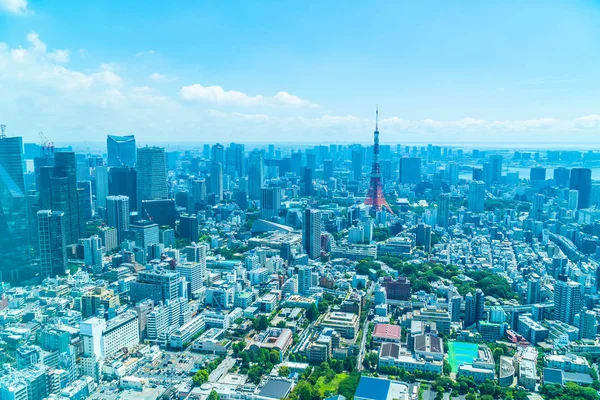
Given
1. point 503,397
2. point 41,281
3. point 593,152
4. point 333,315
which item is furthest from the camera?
point 593,152

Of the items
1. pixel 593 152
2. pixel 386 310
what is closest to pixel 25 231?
pixel 386 310

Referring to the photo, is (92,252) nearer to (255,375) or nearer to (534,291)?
(255,375)

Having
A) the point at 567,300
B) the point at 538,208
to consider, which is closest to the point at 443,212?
the point at 538,208

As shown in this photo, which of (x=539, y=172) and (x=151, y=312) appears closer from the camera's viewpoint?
(x=151, y=312)

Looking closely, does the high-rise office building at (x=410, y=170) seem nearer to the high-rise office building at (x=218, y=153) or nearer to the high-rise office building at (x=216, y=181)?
the high-rise office building at (x=216, y=181)

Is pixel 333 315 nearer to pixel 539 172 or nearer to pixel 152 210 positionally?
pixel 152 210

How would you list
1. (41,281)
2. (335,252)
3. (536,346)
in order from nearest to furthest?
(536,346), (41,281), (335,252)

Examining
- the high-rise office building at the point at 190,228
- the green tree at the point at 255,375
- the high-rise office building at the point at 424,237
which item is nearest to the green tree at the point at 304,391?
the green tree at the point at 255,375
